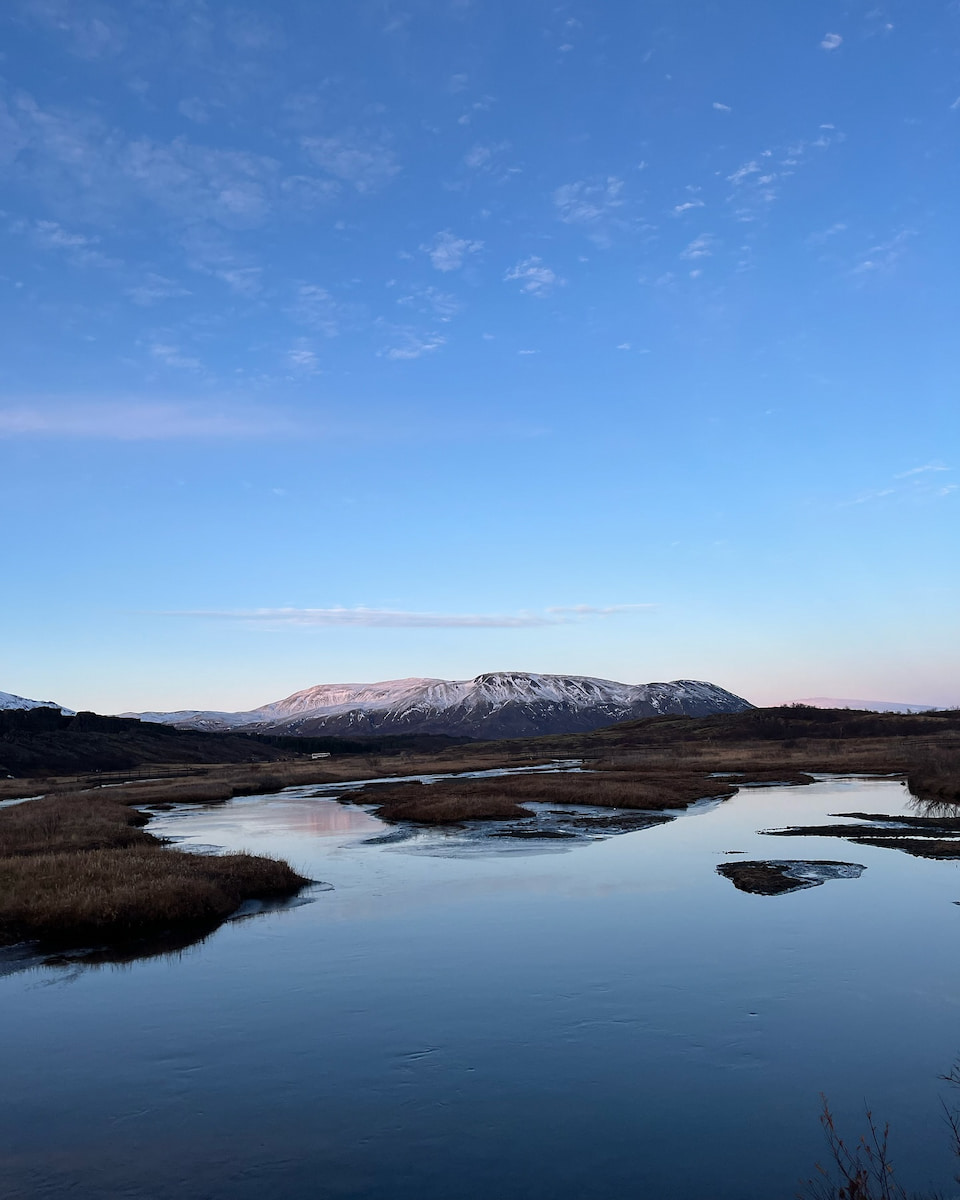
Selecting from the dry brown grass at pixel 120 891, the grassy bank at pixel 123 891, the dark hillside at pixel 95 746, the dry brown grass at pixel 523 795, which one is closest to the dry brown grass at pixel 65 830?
the grassy bank at pixel 123 891

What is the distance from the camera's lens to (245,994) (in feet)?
60.8

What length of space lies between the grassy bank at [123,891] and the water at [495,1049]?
70.8 inches

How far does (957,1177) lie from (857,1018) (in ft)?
19.0

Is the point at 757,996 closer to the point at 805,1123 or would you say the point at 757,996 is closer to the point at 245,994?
the point at 805,1123

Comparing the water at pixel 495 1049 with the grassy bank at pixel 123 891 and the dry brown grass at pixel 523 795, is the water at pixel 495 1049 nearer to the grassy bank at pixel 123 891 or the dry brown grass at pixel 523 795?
the grassy bank at pixel 123 891

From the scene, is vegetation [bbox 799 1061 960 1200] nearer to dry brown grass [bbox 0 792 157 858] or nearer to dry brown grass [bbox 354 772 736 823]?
dry brown grass [bbox 0 792 157 858]

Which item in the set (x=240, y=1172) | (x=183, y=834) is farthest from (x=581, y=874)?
(x=183, y=834)

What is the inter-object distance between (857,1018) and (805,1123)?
4.59 metres

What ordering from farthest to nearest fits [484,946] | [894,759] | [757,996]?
1. [894,759]
2. [484,946]
3. [757,996]

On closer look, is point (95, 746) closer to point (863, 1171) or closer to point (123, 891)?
point (123, 891)

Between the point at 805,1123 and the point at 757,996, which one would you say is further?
the point at 757,996

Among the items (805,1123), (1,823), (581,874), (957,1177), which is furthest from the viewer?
(1,823)

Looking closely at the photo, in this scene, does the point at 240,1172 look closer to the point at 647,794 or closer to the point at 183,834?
the point at 183,834

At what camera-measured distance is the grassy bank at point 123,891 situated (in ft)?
78.2
